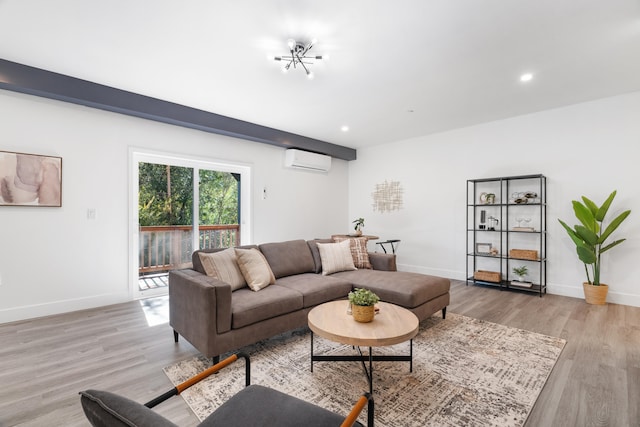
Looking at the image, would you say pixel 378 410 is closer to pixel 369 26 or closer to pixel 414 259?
pixel 369 26

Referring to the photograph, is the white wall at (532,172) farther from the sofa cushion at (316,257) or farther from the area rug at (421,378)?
the sofa cushion at (316,257)

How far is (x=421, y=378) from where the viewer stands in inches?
83.4

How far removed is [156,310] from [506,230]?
194 inches

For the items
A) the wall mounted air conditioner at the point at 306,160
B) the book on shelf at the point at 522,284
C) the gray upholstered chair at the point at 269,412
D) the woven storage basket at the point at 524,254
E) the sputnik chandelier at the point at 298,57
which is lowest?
the book on shelf at the point at 522,284

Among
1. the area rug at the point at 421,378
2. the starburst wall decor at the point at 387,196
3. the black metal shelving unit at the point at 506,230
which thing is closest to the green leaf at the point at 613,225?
the black metal shelving unit at the point at 506,230

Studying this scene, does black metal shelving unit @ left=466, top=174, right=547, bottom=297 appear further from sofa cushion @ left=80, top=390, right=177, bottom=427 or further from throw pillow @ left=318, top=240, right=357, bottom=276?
sofa cushion @ left=80, top=390, right=177, bottom=427

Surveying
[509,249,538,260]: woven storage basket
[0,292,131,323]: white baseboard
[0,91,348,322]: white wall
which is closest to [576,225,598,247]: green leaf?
[509,249,538,260]: woven storage basket

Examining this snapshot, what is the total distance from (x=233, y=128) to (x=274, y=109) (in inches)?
30.7

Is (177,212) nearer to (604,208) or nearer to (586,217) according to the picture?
(586,217)

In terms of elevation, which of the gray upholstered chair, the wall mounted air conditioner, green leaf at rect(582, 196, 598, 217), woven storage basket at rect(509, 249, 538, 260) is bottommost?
the gray upholstered chair

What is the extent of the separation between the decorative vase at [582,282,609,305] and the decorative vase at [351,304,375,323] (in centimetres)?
348

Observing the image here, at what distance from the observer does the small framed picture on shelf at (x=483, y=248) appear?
476 centimetres

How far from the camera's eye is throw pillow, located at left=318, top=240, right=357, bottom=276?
3.62 meters

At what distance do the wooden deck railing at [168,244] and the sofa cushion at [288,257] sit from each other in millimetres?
1736
